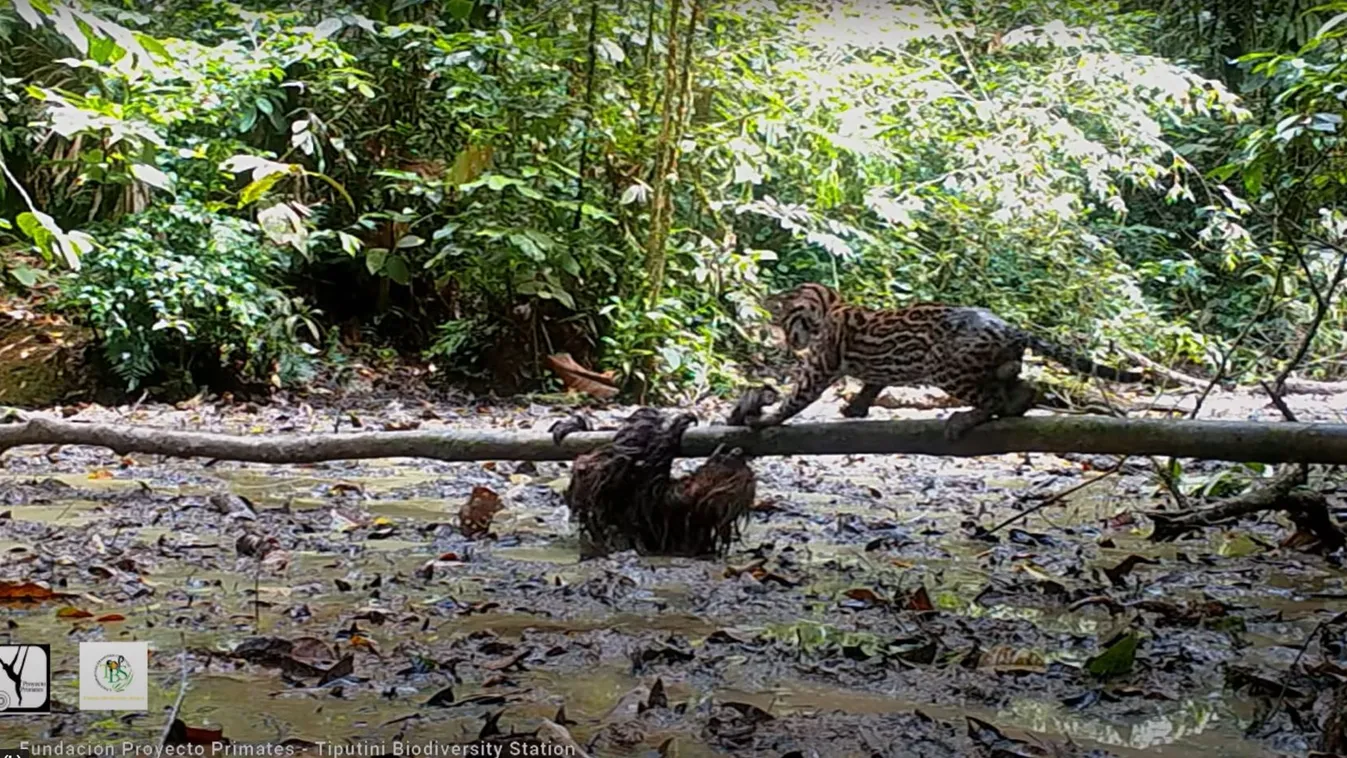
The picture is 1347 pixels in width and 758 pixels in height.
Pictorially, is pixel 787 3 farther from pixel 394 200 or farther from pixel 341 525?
pixel 341 525

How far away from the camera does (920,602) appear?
2.35m

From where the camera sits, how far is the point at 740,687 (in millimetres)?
1800

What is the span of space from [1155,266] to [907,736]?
723cm

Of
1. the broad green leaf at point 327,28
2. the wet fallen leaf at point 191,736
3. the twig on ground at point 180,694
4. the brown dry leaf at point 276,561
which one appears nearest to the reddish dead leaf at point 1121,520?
the brown dry leaf at point 276,561

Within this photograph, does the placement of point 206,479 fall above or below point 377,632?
below

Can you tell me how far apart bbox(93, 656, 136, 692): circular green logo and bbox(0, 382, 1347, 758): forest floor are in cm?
4

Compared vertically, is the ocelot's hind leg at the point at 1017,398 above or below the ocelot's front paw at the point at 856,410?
above

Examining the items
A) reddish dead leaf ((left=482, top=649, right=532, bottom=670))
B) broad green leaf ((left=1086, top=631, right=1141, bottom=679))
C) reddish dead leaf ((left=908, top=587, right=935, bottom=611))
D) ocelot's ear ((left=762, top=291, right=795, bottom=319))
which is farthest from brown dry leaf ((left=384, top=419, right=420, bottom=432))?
broad green leaf ((left=1086, top=631, right=1141, bottom=679))

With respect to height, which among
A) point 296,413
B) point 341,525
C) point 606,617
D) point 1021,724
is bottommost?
point 296,413

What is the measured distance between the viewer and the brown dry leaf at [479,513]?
121 inches

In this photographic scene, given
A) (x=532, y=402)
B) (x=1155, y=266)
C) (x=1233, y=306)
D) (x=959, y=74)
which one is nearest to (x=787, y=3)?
(x=959, y=74)

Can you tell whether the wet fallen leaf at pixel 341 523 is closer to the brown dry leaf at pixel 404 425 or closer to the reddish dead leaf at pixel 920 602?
the reddish dead leaf at pixel 920 602

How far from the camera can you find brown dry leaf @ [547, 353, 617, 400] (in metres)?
6.35

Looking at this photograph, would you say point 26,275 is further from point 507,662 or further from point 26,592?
point 507,662
